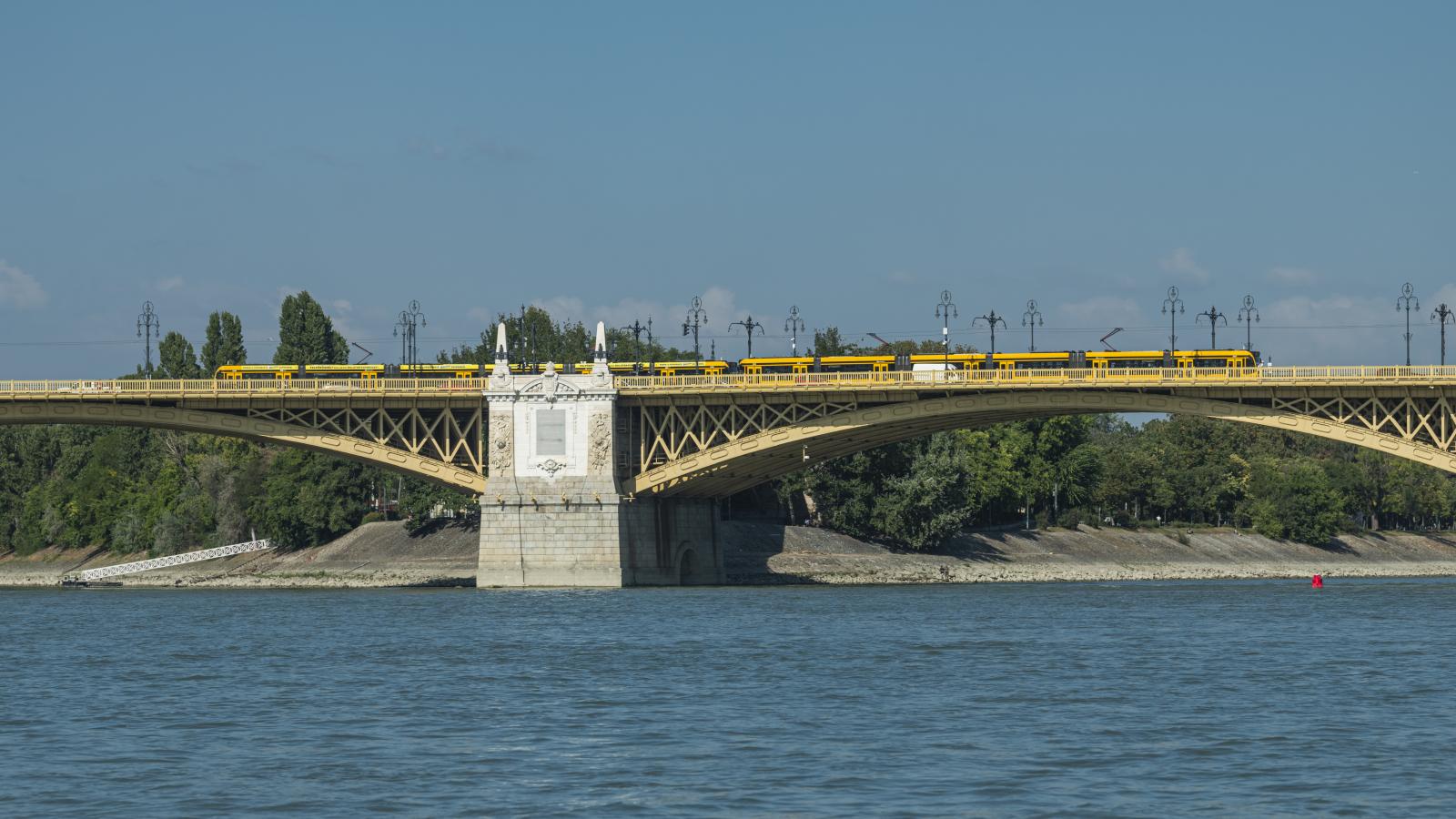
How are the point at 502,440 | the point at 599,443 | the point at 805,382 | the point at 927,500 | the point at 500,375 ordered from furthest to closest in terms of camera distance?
1. the point at 927,500
2. the point at 500,375
3. the point at 502,440
4. the point at 599,443
5. the point at 805,382

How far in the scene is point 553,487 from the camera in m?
91.1

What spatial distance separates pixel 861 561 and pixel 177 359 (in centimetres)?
5455

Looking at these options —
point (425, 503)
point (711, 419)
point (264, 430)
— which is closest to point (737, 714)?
point (711, 419)

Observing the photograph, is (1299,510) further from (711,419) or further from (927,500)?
(711,419)

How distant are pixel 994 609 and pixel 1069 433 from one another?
63.4 m

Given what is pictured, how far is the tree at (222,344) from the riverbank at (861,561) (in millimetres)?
15089

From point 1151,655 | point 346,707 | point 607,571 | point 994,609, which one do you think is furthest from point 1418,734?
point 607,571

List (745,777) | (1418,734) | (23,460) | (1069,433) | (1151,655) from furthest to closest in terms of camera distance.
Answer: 1. (23,460)
2. (1069,433)
3. (1151,655)
4. (1418,734)
5. (745,777)

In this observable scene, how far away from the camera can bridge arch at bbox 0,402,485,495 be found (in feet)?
302

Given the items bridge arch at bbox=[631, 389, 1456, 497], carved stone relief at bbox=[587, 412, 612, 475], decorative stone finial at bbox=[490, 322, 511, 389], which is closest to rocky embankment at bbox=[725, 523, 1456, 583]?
bridge arch at bbox=[631, 389, 1456, 497]

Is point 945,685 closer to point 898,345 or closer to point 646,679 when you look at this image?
point 646,679

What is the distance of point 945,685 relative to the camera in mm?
45344

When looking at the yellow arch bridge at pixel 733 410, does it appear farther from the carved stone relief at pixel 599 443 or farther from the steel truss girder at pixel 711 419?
the carved stone relief at pixel 599 443

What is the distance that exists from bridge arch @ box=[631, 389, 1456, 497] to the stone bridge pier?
8.23ft
